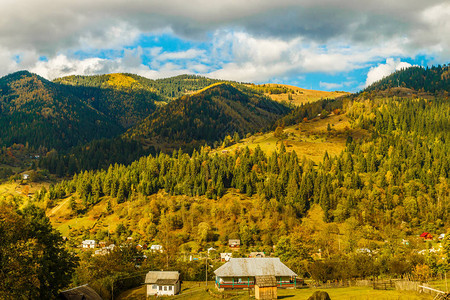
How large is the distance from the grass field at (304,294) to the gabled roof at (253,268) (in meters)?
6.12

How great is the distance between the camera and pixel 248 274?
271ft

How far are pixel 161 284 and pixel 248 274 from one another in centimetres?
2136

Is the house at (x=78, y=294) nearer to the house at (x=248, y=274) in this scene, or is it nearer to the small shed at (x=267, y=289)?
the house at (x=248, y=274)

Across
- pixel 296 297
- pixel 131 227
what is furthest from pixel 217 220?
pixel 296 297

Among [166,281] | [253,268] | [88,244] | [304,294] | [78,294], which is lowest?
[166,281]

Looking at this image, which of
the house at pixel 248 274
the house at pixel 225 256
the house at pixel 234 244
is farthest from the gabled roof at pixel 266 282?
the house at pixel 234 244

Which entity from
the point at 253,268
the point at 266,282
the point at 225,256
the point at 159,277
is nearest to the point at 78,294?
the point at 159,277

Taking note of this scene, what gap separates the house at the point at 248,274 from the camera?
81938 mm

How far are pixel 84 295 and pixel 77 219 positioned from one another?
14804 cm

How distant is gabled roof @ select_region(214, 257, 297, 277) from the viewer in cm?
8231

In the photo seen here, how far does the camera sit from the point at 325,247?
13262 cm

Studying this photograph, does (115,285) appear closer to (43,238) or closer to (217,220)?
(43,238)

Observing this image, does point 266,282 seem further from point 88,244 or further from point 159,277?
point 88,244

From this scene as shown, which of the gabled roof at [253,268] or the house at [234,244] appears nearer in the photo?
the gabled roof at [253,268]
